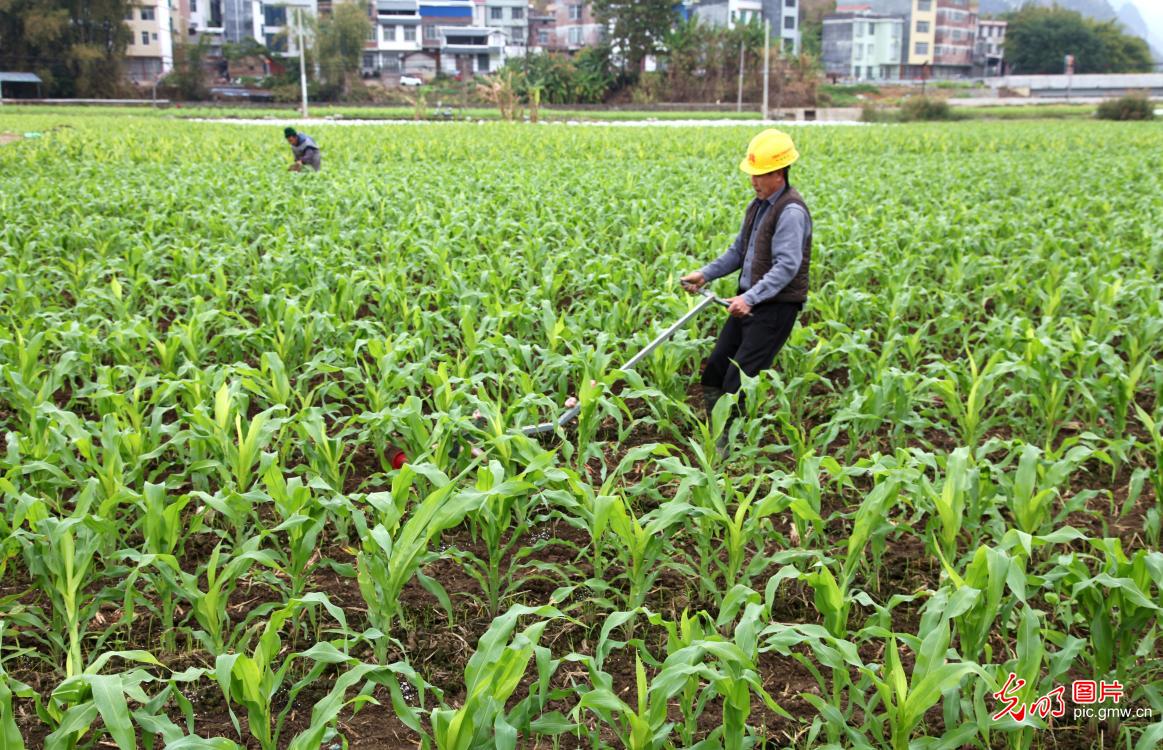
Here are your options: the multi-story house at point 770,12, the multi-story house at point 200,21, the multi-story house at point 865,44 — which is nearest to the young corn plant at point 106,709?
the multi-story house at point 200,21

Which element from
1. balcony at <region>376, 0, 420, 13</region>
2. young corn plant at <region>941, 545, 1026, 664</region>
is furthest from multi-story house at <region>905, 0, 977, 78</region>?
young corn plant at <region>941, 545, 1026, 664</region>

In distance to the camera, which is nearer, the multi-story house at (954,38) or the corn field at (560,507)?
the corn field at (560,507)

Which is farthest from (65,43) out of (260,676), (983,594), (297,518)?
(983,594)

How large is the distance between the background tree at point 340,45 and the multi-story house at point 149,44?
13.3 m

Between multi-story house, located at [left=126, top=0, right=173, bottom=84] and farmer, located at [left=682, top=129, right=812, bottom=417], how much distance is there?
72.5 metres

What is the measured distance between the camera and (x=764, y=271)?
17.0ft

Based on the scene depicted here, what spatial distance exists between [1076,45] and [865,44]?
1823cm

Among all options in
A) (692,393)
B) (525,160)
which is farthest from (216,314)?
(525,160)

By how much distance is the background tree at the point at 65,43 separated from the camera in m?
56.0

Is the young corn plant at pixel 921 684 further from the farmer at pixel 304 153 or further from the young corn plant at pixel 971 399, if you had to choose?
the farmer at pixel 304 153

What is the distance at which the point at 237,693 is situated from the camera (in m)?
2.62

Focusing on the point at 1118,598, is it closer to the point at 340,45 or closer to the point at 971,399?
the point at 971,399

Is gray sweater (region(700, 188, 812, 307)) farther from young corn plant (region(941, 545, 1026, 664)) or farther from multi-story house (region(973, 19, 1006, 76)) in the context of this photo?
multi-story house (region(973, 19, 1006, 76))

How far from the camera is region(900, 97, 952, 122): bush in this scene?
47.4 m
